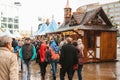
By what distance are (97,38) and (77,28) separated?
2.21 metres

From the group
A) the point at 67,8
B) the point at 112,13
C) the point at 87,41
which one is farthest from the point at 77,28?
the point at 112,13

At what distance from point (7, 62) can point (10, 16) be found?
13577cm

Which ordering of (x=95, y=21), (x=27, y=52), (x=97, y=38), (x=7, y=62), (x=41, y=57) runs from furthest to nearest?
(x=95, y=21) < (x=97, y=38) < (x=41, y=57) < (x=27, y=52) < (x=7, y=62)

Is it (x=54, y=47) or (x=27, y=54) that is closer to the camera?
(x=27, y=54)

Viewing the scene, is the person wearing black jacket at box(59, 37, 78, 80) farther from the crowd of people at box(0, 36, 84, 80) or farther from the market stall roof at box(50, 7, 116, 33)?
the market stall roof at box(50, 7, 116, 33)

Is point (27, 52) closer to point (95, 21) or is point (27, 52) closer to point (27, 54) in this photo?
point (27, 54)

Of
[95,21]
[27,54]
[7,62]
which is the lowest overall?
[27,54]

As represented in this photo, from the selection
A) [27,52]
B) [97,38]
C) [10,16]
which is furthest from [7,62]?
[10,16]

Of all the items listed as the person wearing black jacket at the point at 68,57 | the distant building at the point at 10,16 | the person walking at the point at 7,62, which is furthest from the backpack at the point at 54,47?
the distant building at the point at 10,16

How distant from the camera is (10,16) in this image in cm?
13938

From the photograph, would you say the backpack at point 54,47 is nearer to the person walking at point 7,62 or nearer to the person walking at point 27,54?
the person walking at point 27,54

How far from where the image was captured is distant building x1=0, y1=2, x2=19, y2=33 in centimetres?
13412

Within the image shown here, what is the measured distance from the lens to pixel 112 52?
24.3 m

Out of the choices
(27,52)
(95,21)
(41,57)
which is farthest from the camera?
(95,21)
